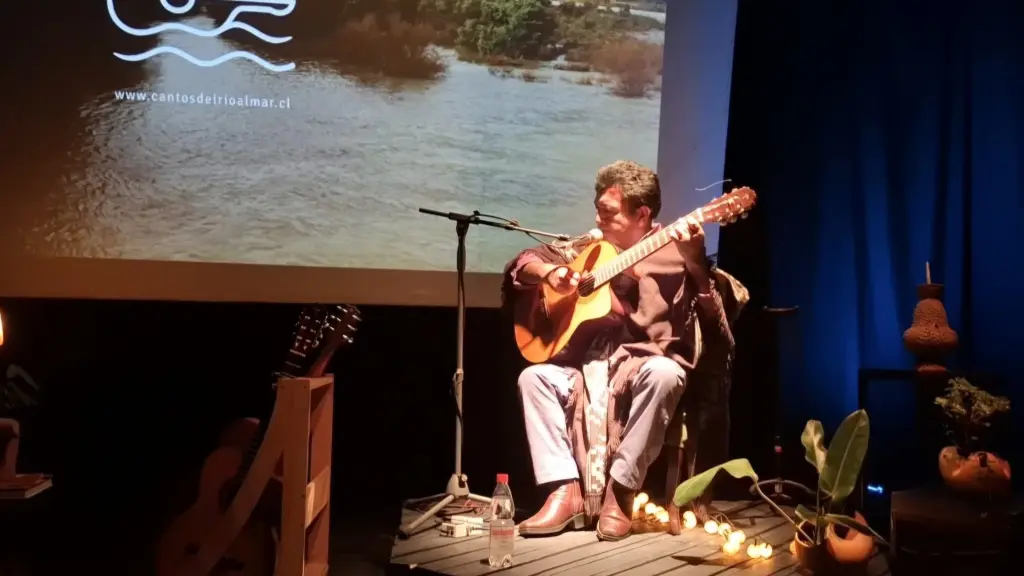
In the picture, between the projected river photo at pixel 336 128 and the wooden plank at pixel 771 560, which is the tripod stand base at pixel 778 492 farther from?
the projected river photo at pixel 336 128

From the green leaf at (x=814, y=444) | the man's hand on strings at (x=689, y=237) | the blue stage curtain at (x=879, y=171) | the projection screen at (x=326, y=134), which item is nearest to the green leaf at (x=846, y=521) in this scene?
the green leaf at (x=814, y=444)

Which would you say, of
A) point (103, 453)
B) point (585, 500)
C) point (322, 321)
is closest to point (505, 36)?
point (322, 321)

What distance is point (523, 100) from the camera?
3.25 meters

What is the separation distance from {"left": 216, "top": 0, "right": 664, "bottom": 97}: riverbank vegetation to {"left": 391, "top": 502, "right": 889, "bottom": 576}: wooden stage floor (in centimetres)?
179

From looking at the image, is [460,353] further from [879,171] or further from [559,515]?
[879,171]

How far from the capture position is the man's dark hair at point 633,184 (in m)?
2.69

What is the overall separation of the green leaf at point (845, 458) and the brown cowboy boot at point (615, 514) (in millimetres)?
598

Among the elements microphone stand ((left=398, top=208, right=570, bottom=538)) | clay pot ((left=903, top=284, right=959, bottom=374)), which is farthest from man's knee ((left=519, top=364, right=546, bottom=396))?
clay pot ((left=903, top=284, right=959, bottom=374))

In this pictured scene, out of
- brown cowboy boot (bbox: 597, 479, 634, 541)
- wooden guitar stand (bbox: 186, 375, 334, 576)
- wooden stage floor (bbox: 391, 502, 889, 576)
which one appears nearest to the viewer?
wooden guitar stand (bbox: 186, 375, 334, 576)

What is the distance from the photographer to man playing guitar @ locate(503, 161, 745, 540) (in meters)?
2.44

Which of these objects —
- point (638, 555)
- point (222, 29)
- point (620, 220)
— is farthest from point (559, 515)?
point (222, 29)

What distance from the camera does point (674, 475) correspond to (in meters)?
2.52

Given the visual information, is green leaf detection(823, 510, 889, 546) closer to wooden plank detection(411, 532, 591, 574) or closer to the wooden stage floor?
the wooden stage floor

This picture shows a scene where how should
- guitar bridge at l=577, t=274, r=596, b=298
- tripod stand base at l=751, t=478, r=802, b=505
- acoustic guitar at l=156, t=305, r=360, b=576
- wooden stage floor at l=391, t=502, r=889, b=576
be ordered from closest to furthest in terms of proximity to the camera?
acoustic guitar at l=156, t=305, r=360, b=576 → wooden stage floor at l=391, t=502, r=889, b=576 → guitar bridge at l=577, t=274, r=596, b=298 → tripod stand base at l=751, t=478, r=802, b=505
